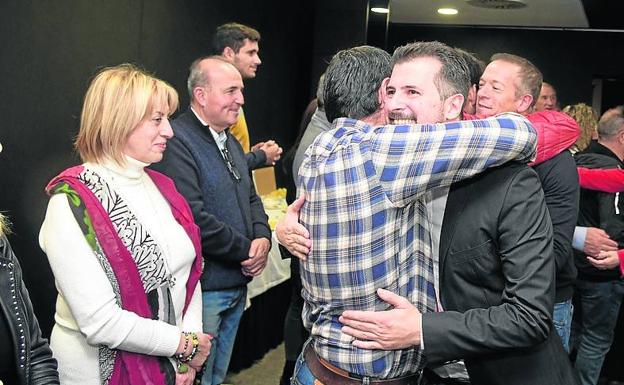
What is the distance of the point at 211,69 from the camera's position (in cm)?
285

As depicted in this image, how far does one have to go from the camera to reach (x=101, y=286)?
1.83m

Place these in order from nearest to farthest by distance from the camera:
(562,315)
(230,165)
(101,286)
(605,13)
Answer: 1. (101,286)
2. (562,315)
3. (230,165)
4. (605,13)

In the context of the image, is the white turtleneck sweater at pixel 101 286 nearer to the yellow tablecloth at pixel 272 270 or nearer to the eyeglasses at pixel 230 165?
the eyeglasses at pixel 230 165

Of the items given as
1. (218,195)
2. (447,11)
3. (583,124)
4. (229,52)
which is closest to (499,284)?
(218,195)

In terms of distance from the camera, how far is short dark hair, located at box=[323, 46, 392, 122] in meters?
1.68

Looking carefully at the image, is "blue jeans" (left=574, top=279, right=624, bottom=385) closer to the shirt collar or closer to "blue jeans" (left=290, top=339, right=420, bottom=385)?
the shirt collar

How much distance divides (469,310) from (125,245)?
944mm

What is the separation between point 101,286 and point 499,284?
39.9 inches

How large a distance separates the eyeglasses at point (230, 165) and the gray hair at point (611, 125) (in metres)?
1.93

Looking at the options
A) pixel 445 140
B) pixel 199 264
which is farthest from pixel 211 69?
pixel 445 140

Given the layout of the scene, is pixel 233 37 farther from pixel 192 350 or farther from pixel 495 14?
pixel 495 14

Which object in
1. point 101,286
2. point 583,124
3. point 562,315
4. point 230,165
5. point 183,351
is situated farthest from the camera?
point 583,124

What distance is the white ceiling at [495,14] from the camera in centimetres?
725

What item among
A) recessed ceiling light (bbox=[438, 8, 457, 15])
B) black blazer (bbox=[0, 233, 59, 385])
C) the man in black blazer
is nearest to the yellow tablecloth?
black blazer (bbox=[0, 233, 59, 385])
